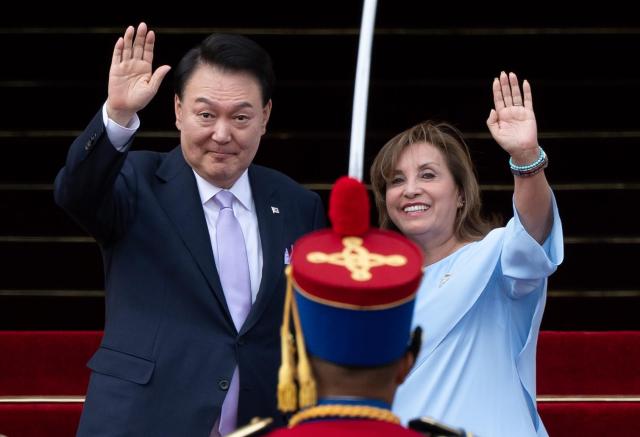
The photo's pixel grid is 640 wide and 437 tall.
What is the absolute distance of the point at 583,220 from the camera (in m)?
4.39

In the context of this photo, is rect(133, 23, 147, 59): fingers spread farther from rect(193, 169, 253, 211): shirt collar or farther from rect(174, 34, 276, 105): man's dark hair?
rect(193, 169, 253, 211): shirt collar

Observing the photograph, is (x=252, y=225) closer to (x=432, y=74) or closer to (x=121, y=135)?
(x=121, y=135)

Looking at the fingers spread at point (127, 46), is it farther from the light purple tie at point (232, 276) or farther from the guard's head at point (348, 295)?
the guard's head at point (348, 295)

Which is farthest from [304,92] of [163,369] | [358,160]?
[358,160]

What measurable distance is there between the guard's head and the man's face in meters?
0.79

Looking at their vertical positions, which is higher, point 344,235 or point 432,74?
point 432,74

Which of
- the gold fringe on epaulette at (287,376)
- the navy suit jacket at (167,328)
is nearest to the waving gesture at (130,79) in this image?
the navy suit jacket at (167,328)

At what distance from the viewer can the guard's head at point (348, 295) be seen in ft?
5.69

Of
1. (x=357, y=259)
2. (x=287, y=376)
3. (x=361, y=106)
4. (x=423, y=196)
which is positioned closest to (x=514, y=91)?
(x=423, y=196)

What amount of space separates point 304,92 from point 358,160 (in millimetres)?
2632

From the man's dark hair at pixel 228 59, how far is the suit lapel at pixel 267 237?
0.18 meters

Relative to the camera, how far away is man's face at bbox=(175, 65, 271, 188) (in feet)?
8.38

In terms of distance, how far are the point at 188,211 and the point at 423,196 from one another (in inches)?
19.9

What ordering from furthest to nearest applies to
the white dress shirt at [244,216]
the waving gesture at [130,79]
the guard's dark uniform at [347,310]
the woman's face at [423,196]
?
the woman's face at [423,196] < the white dress shirt at [244,216] < the waving gesture at [130,79] < the guard's dark uniform at [347,310]
